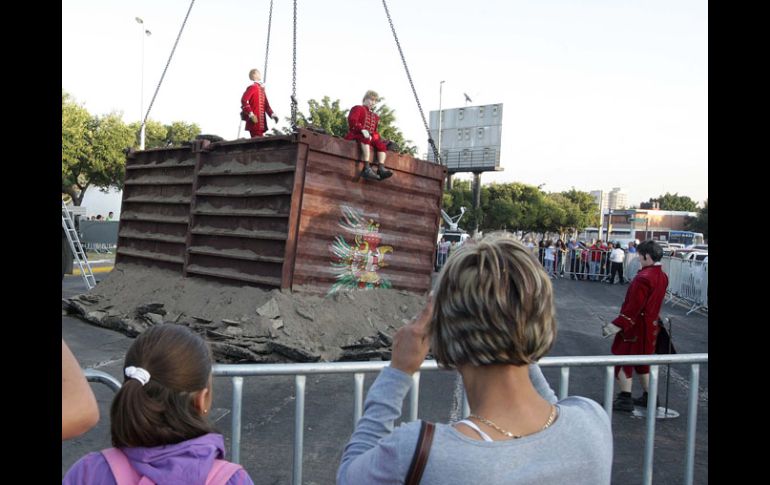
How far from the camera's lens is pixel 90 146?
3456cm

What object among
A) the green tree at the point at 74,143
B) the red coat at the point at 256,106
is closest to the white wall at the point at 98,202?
the green tree at the point at 74,143

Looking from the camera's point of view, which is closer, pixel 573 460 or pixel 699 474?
pixel 573 460

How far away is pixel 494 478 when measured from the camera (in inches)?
50.3

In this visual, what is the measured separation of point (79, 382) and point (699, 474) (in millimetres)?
4745

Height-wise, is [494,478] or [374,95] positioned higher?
[374,95]

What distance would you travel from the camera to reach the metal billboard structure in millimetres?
42844

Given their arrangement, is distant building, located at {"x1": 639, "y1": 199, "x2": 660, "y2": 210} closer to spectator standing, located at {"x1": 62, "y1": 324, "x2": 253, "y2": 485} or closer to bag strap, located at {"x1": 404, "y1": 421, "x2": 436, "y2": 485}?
spectator standing, located at {"x1": 62, "y1": 324, "x2": 253, "y2": 485}

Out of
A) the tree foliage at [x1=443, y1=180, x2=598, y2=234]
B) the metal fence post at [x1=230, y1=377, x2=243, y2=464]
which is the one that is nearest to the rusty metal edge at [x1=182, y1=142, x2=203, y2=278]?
the metal fence post at [x1=230, y1=377, x2=243, y2=464]

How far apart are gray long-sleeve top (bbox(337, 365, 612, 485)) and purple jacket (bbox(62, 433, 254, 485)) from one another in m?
0.50

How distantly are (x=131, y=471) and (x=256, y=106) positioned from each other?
27.6ft

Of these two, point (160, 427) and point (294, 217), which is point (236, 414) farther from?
point (294, 217)
